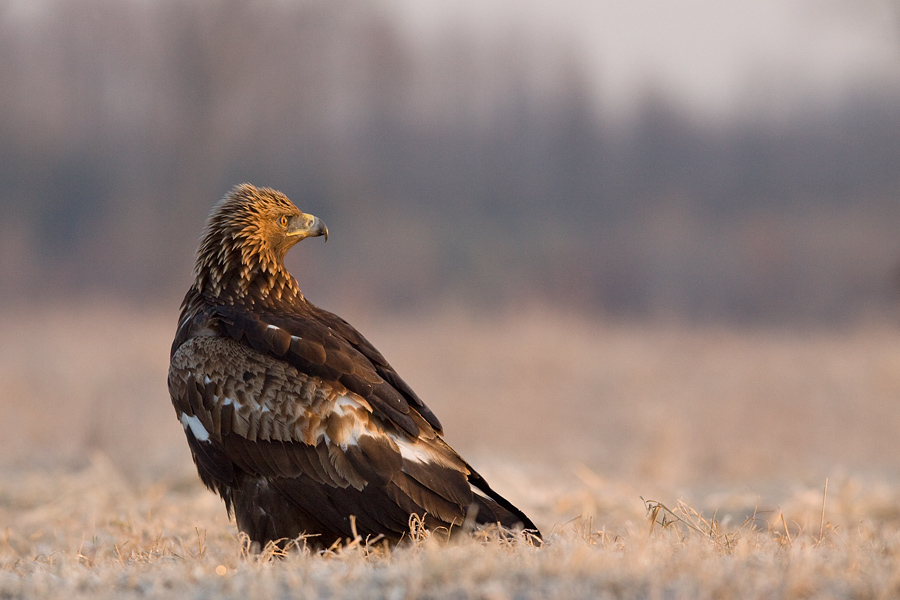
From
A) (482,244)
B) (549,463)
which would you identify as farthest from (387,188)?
(549,463)

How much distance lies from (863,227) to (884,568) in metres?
27.1

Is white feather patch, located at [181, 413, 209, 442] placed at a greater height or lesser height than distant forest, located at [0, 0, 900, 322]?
lesser

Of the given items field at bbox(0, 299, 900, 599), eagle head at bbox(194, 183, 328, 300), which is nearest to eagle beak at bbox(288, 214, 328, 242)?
eagle head at bbox(194, 183, 328, 300)

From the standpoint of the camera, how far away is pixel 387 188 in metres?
31.2

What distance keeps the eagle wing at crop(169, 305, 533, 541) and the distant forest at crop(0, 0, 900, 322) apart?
1408 cm

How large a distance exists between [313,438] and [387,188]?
91.4 feet

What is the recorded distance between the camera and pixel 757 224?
28.4 meters

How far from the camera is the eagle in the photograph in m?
3.71

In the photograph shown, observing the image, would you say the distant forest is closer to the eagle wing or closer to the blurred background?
the blurred background

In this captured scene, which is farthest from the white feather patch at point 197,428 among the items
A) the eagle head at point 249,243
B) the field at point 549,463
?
the eagle head at point 249,243

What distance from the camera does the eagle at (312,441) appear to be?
371 centimetres

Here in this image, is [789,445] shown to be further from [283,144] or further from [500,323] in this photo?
[283,144]

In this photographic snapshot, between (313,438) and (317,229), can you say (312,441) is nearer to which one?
(313,438)

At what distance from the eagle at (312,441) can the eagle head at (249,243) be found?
0.37 metres
